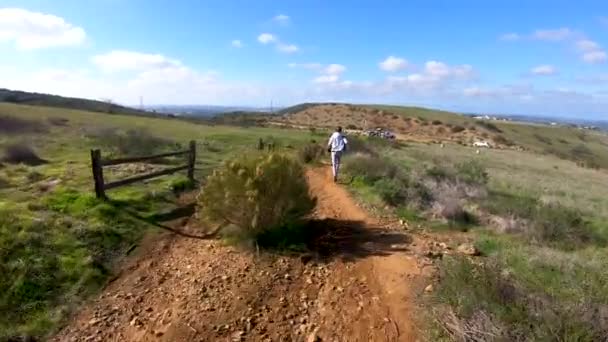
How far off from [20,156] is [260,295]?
1622 cm

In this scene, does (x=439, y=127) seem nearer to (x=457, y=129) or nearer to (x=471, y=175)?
(x=457, y=129)

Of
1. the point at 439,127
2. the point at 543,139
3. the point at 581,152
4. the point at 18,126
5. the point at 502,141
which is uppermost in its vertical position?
the point at 18,126

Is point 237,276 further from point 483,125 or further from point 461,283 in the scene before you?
point 483,125

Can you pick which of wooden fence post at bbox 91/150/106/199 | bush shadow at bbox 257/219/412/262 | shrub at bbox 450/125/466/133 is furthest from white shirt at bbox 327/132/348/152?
shrub at bbox 450/125/466/133

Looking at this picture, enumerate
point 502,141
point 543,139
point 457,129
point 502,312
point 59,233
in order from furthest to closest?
point 543,139 < point 457,129 < point 502,141 < point 59,233 < point 502,312

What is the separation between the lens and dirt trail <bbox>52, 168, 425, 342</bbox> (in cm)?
568

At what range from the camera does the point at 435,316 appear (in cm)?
553

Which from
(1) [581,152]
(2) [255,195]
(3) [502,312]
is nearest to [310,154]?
(2) [255,195]

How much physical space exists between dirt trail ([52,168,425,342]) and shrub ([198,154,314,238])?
589mm

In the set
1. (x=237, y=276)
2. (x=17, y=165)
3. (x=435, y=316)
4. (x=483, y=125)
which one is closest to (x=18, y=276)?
(x=237, y=276)

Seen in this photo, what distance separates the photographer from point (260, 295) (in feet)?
21.5

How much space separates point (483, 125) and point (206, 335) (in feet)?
326

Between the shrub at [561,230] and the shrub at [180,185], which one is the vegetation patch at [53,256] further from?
the shrub at [561,230]

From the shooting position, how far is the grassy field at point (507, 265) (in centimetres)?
446
